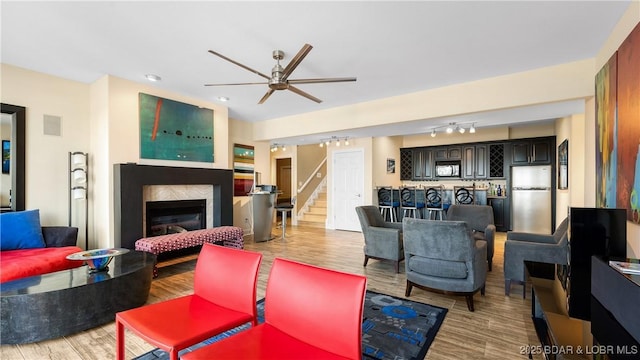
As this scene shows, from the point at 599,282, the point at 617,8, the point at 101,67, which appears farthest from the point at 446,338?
the point at 101,67

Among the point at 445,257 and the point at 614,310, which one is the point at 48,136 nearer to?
the point at 445,257

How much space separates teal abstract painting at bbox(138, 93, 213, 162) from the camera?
4.21 meters

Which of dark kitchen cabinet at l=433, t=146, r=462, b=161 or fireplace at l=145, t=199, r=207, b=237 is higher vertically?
dark kitchen cabinet at l=433, t=146, r=462, b=161

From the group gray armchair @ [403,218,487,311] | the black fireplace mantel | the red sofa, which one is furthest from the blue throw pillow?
gray armchair @ [403,218,487,311]

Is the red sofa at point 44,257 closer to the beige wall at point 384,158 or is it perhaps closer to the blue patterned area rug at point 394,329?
the blue patterned area rug at point 394,329

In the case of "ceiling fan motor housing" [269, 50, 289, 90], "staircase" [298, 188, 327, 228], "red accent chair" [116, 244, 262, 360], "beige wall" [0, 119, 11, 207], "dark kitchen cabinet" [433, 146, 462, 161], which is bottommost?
"staircase" [298, 188, 327, 228]

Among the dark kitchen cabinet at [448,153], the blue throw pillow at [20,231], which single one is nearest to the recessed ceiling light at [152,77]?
the blue throw pillow at [20,231]

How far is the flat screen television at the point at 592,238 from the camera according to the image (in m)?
2.00

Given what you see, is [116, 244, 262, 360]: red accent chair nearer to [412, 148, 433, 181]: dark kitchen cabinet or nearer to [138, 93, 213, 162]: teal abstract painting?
[138, 93, 213, 162]: teal abstract painting

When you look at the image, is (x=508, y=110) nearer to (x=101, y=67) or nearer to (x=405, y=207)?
(x=405, y=207)

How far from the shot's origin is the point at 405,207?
7230mm

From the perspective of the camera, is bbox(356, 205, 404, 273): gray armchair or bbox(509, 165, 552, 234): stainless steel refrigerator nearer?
bbox(356, 205, 404, 273): gray armchair

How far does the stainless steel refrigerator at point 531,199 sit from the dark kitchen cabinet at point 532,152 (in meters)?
0.15

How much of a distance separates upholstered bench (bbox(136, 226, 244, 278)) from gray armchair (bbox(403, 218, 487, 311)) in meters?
2.88
